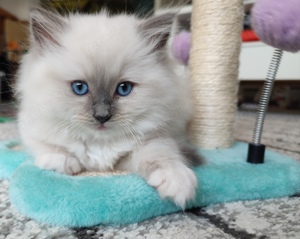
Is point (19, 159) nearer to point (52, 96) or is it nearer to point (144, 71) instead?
point (52, 96)

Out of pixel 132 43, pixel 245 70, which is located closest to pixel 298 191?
pixel 132 43

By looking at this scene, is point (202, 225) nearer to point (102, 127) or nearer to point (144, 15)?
point (102, 127)

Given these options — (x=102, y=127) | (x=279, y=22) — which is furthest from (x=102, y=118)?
(x=279, y=22)

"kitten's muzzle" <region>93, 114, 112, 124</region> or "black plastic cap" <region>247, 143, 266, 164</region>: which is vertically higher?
"kitten's muzzle" <region>93, 114, 112, 124</region>

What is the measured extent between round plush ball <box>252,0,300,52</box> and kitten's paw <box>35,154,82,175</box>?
2.26 feet

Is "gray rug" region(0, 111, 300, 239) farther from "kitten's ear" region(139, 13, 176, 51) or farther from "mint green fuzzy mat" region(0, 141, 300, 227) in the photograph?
"kitten's ear" region(139, 13, 176, 51)

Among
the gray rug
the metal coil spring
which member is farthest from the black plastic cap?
the gray rug

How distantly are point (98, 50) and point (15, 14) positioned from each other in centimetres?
416

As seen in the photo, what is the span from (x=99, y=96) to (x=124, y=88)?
0.09 meters

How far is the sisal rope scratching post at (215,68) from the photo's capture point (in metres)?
1.43

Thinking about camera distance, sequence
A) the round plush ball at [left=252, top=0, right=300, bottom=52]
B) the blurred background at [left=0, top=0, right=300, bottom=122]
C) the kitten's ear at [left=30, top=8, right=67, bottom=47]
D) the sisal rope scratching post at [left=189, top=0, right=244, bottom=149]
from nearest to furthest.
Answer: the round plush ball at [left=252, top=0, right=300, bottom=52] → the kitten's ear at [left=30, top=8, right=67, bottom=47] → the blurred background at [left=0, top=0, right=300, bottom=122] → the sisal rope scratching post at [left=189, top=0, right=244, bottom=149]

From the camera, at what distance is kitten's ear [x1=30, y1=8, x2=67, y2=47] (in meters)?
1.01

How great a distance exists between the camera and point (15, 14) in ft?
14.9

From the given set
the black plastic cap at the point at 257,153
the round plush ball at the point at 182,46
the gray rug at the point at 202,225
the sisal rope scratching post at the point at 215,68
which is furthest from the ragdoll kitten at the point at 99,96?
the round plush ball at the point at 182,46
